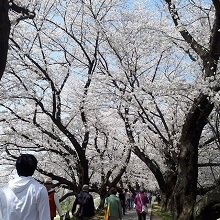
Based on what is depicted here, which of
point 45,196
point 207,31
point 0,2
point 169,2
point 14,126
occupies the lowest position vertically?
point 45,196

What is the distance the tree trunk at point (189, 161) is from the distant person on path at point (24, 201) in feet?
18.9

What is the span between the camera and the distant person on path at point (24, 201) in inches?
105

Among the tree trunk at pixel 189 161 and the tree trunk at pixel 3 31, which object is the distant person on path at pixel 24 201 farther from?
the tree trunk at pixel 189 161

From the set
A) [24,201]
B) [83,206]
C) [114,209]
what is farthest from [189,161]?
[24,201]

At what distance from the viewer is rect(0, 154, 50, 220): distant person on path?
8.73 feet

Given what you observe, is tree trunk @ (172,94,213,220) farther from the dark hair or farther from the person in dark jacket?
the dark hair

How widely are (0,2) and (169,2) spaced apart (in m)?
5.58

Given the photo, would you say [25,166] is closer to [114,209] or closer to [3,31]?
[3,31]

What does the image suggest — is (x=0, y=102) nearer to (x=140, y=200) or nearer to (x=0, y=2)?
(x=140, y=200)

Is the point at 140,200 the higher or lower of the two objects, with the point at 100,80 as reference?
lower

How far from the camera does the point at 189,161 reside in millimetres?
8117

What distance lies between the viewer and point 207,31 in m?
12.2

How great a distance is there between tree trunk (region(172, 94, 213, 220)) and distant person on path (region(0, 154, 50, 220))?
5.77 m

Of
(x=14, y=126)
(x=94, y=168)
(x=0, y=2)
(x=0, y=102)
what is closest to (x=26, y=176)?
(x=0, y=2)
